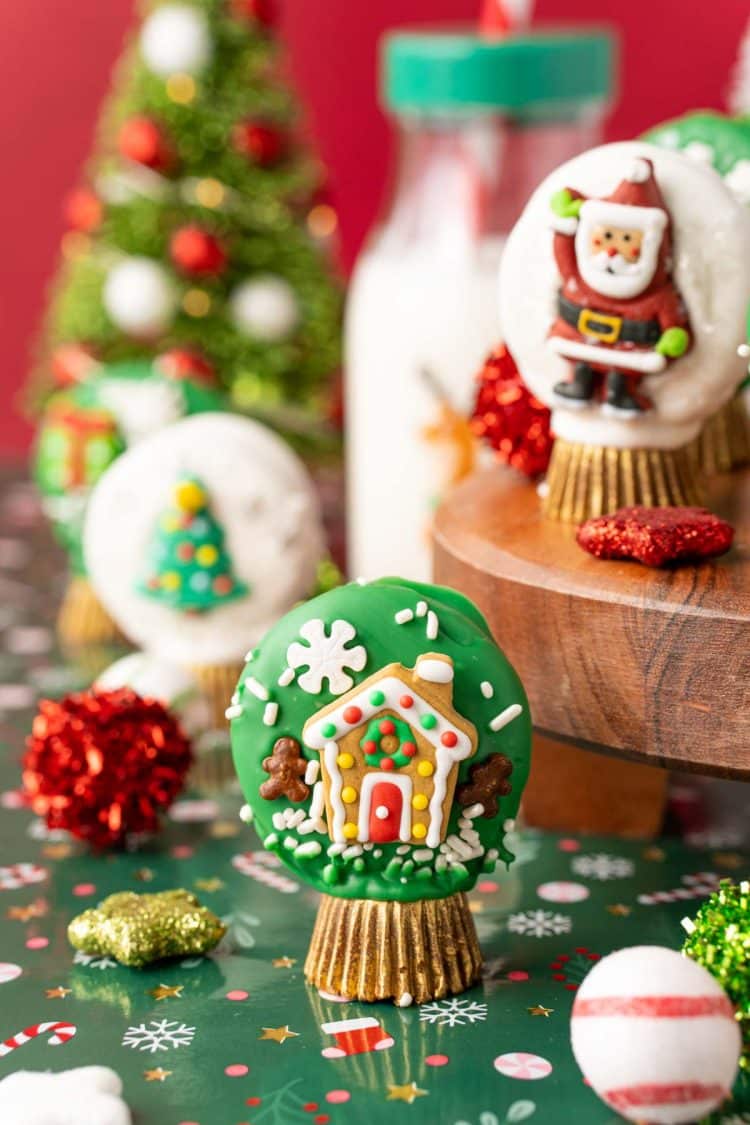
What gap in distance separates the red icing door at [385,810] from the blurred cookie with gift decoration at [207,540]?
48 cm

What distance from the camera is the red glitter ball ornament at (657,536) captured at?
1134 millimetres

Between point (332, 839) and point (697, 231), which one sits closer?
point (332, 839)

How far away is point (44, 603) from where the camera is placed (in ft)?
6.34

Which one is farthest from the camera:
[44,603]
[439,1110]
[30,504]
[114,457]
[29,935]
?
[30,504]

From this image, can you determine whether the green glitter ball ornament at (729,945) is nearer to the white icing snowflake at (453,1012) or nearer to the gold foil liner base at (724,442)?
the white icing snowflake at (453,1012)

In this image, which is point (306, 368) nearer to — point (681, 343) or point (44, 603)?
point (44, 603)

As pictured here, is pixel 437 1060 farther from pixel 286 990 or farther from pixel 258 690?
pixel 258 690

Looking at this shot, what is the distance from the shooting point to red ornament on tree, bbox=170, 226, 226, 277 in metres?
1.97

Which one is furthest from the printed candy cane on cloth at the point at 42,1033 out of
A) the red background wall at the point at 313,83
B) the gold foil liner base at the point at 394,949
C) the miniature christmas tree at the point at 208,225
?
the red background wall at the point at 313,83

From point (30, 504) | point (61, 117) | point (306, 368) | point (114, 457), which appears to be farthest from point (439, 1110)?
point (61, 117)

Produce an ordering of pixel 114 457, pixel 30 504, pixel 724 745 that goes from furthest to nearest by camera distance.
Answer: pixel 30 504, pixel 114 457, pixel 724 745

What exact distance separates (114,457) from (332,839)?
70 cm

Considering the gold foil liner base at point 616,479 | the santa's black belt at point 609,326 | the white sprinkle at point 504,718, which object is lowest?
the white sprinkle at point 504,718

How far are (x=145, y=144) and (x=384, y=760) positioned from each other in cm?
111
